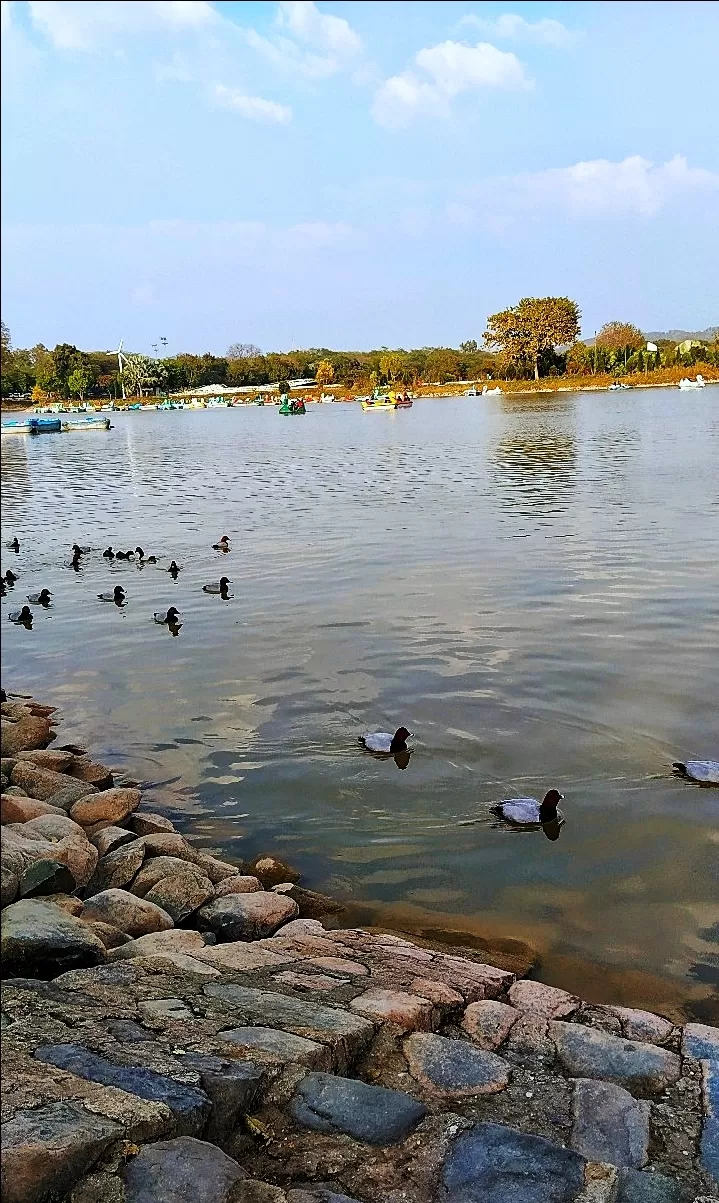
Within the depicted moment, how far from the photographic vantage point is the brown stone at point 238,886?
6926 millimetres

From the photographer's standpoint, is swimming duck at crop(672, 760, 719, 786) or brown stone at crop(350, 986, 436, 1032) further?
swimming duck at crop(672, 760, 719, 786)

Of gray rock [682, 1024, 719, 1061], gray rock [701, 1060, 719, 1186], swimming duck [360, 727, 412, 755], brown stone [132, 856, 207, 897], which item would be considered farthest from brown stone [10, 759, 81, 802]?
gray rock [701, 1060, 719, 1186]

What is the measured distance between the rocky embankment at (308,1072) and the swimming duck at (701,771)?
10.9ft

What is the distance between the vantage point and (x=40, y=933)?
16.0 feet

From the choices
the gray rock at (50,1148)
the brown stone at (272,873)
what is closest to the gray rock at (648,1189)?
the gray rock at (50,1148)

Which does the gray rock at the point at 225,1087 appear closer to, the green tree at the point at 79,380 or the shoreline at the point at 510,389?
the shoreline at the point at 510,389

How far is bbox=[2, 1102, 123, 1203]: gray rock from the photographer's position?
284 cm

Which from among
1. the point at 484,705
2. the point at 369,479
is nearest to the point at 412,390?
the point at 369,479

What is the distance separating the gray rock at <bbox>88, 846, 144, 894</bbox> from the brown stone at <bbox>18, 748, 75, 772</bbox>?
2.58 metres

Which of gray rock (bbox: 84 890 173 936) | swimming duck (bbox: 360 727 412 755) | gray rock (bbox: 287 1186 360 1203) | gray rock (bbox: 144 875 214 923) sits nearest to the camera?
gray rock (bbox: 287 1186 360 1203)

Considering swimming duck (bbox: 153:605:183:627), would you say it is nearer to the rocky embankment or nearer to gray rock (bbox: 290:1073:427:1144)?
the rocky embankment

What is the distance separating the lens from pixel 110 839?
748 centimetres

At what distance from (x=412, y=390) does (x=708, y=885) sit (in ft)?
482

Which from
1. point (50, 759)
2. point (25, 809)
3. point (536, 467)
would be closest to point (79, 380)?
point (536, 467)
